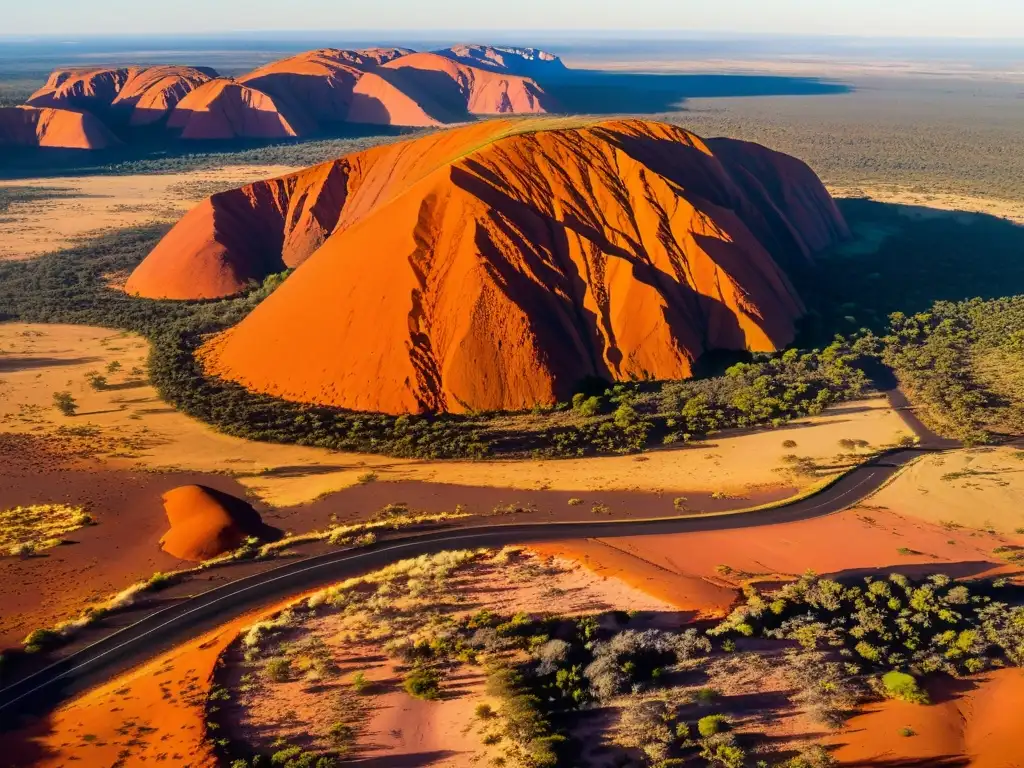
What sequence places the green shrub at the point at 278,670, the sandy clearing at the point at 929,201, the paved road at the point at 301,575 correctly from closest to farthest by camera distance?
the green shrub at the point at 278,670 → the paved road at the point at 301,575 → the sandy clearing at the point at 929,201

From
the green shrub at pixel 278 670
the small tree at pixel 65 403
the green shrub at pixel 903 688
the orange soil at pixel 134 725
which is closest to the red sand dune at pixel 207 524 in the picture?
the orange soil at pixel 134 725

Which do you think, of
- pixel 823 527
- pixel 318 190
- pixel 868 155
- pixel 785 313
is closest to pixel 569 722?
pixel 823 527

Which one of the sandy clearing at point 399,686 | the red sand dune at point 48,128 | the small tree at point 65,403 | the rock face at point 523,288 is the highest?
the red sand dune at point 48,128

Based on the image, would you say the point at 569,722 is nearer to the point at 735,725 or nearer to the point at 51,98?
the point at 735,725

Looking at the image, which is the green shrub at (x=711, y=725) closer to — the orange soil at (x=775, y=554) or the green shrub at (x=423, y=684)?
the orange soil at (x=775, y=554)

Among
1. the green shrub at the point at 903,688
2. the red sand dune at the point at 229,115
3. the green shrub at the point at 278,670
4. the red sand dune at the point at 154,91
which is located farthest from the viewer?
the red sand dune at the point at 154,91

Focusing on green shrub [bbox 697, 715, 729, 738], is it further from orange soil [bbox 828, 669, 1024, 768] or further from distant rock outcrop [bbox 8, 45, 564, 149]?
distant rock outcrop [bbox 8, 45, 564, 149]
